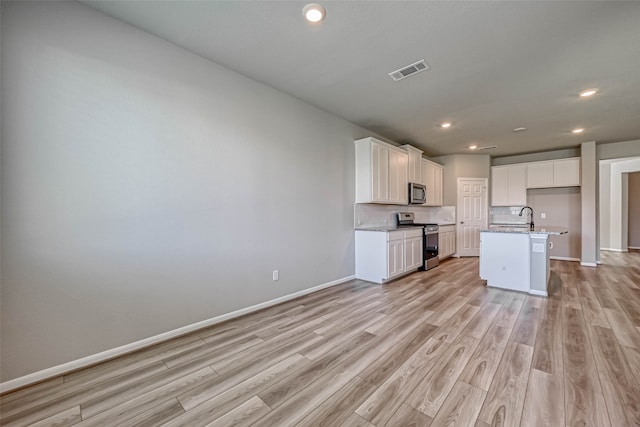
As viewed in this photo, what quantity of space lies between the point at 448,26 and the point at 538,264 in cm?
339

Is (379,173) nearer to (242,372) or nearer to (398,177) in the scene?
(398,177)

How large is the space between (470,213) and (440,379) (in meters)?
5.99

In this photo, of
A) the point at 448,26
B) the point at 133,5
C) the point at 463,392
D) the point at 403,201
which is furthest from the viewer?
the point at 403,201

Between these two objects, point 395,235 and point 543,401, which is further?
point 395,235

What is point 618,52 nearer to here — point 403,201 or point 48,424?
point 403,201

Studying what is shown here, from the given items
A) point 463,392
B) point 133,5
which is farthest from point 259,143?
point 463,392

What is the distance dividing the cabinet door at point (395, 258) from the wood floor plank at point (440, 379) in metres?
1.88

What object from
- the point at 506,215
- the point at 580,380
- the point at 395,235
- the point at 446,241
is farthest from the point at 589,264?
the point at 580,380

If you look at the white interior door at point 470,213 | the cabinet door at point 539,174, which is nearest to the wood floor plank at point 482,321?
the white interior door at point 470,213

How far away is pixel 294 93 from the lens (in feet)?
11.3

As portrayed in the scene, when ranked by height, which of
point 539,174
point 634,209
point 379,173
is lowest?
point 634,209

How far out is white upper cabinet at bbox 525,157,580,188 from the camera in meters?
6.00

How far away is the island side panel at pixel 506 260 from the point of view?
3.75m

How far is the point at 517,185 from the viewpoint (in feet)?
21.9
